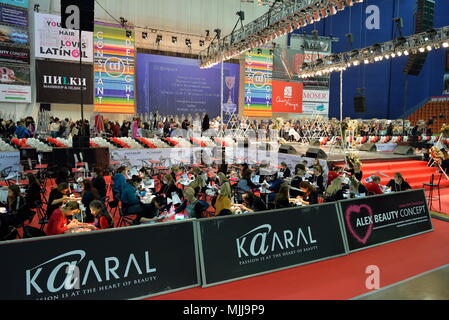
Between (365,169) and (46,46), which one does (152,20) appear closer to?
(46,46)

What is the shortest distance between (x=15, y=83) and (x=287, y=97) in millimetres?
14539

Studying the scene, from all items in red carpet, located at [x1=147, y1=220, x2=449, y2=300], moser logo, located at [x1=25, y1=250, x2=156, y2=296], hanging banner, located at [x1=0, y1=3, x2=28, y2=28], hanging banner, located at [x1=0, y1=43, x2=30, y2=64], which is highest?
hanging banner, located at [x1=0, y1=3, x2=28, y2=28]

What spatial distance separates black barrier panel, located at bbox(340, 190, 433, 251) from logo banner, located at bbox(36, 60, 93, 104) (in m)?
12.9

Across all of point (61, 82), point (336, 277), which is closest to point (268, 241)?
point (336, 277)

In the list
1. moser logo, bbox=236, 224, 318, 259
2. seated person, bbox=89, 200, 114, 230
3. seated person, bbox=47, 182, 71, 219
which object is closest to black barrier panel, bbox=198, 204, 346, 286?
moser logo, bbox=236, 224, 318, 259

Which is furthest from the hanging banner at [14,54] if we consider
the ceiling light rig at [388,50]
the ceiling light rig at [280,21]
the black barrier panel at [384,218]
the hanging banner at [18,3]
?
the black barrier panel at [384,218]

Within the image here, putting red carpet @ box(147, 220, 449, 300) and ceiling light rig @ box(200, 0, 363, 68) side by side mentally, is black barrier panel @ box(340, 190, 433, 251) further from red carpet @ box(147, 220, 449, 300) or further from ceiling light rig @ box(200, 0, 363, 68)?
ceiling light rig @ box(200, 0, 363, 68)

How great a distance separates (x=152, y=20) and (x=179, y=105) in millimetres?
4541

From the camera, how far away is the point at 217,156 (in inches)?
511

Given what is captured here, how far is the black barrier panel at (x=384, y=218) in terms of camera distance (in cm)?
524

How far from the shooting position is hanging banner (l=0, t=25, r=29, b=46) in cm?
1358

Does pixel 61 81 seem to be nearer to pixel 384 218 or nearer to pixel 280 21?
pixel 280 21
